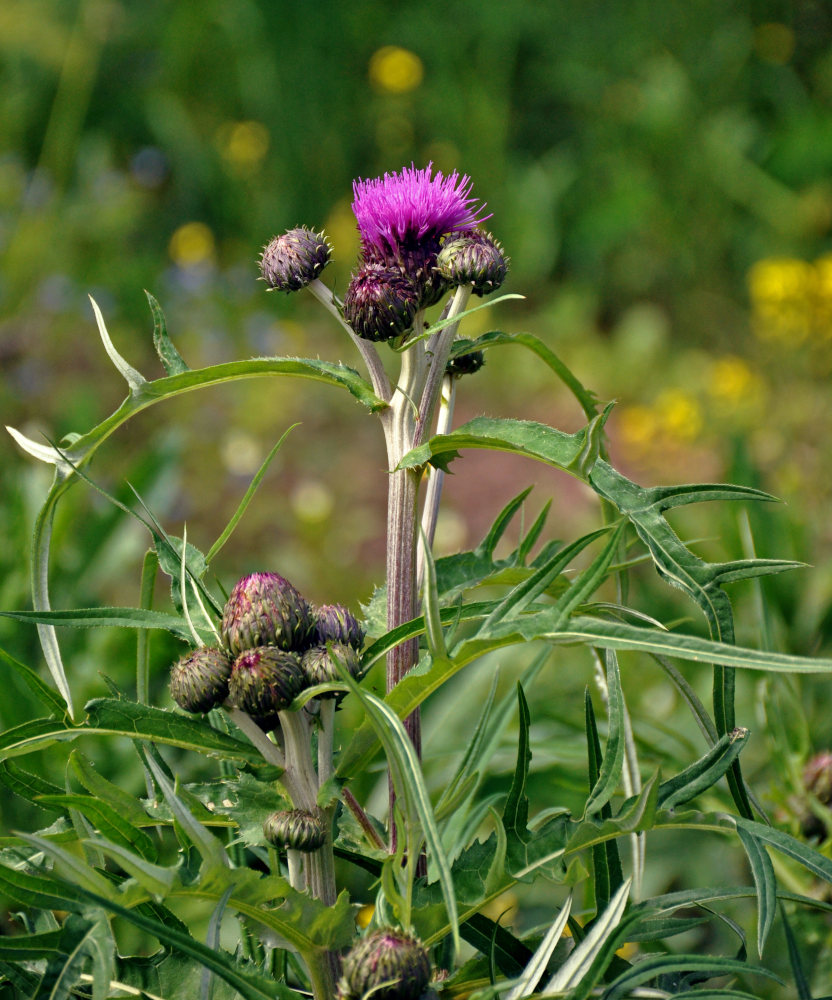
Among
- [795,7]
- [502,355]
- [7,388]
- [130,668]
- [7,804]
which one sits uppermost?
[795,7]

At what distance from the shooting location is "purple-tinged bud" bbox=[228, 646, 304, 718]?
23.2 inches

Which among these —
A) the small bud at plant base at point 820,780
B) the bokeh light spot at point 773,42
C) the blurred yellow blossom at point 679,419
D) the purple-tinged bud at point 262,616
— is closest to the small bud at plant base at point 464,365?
the purple-tinged bud at point 262,616

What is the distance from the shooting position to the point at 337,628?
0.66 meters

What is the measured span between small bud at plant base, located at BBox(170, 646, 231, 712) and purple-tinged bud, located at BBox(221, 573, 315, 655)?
0.02 meters

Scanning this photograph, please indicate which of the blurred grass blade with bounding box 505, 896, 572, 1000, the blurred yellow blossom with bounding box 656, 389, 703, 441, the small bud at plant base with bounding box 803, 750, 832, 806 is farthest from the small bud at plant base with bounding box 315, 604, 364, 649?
the blurred yellow blossom with bounding box 656, 389, 703, 441

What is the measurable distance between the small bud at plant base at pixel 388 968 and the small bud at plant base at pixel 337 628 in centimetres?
19

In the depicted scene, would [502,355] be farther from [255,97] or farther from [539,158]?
[255,97]

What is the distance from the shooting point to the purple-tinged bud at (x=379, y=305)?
68 cm

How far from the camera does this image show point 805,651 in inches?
63.1

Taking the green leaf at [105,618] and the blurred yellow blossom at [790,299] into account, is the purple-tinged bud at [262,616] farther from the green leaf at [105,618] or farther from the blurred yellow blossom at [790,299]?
the blurred yellow blossom at [790,299]

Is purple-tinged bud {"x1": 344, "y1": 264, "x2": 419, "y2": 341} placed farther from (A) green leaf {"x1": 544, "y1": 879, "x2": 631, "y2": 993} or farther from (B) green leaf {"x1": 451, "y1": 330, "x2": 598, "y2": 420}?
(A) green leaf {"x1": 544, "y1": 879, "x2": 631, "y2": 993}

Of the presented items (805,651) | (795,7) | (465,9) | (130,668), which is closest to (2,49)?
(465,9)

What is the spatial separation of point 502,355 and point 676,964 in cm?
387

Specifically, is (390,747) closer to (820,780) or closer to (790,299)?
(820,780)
